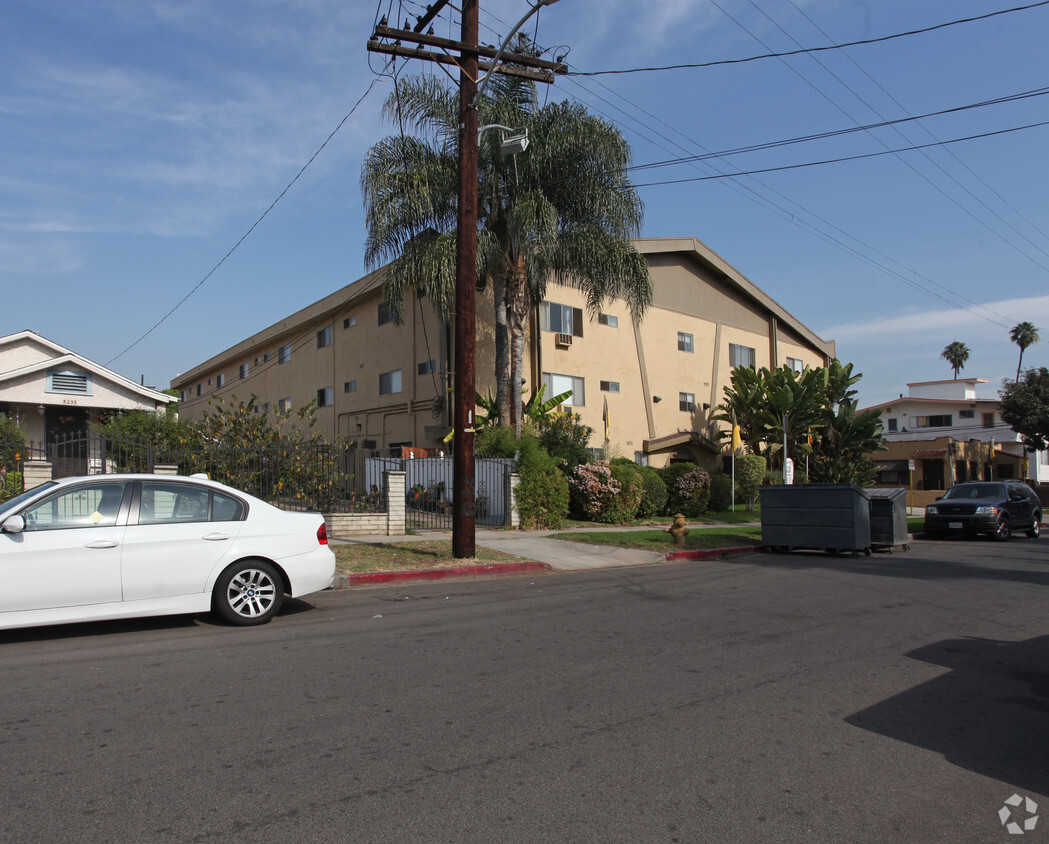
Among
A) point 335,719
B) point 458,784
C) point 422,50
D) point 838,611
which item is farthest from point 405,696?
point 422,50

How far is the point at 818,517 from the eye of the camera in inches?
650

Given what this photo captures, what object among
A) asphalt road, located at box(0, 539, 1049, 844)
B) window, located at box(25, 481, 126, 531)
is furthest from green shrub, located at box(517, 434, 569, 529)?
window, located at box(25, 481, 126, 531)

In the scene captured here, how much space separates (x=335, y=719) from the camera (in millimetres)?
5023

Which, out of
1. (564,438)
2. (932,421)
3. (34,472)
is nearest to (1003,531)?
(564,438)

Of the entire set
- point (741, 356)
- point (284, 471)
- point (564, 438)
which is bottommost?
point (284, 471)

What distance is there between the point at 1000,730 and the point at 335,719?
4.34 metres

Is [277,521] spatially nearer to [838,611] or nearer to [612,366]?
[838,611]

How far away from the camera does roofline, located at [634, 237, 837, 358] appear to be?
1241 inches

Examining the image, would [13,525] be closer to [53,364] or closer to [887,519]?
[887,519]

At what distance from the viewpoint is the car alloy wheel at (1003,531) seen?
2165cm

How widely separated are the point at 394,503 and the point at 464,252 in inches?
246

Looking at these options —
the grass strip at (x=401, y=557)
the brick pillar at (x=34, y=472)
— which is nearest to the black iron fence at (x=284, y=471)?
the brick pillar at (x=34, y=472)

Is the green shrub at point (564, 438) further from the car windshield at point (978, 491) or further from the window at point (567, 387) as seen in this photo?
the car windshield at point (978, 491)

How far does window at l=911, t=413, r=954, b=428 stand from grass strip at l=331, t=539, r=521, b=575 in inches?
2217
